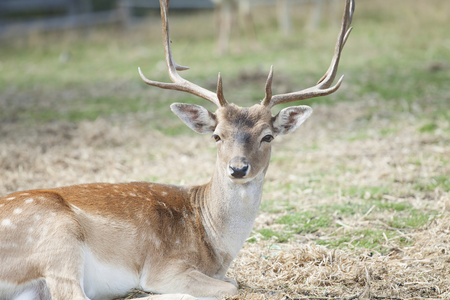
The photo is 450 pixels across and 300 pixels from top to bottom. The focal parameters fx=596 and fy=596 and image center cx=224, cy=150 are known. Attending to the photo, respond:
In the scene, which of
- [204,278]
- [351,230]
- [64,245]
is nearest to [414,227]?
[351,230]

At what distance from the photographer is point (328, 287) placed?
4.32 m

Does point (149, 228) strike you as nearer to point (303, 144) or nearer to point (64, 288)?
point (64, 288)

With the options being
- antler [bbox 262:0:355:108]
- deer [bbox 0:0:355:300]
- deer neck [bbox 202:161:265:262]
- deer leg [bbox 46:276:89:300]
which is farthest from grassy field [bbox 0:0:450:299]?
antler [bbox 262:0:355:108]

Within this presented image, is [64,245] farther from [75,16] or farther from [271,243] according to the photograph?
[75,16]

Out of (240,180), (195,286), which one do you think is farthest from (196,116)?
(195,286)

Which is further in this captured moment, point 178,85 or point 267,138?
point 178,85

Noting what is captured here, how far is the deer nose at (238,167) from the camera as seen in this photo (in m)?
4.16

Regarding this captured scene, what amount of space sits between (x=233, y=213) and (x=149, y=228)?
64cm

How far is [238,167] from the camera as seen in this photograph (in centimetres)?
416

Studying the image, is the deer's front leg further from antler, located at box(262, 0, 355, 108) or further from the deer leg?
antler, located at box(262, 0, 355, 108)

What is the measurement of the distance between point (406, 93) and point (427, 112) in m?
1.30

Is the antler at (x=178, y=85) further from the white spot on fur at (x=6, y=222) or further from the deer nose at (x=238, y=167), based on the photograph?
the white spot on fur at (x=6, y=222)

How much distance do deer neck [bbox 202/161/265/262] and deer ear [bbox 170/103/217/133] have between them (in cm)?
39

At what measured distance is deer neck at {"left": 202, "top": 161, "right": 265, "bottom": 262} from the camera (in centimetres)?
446
